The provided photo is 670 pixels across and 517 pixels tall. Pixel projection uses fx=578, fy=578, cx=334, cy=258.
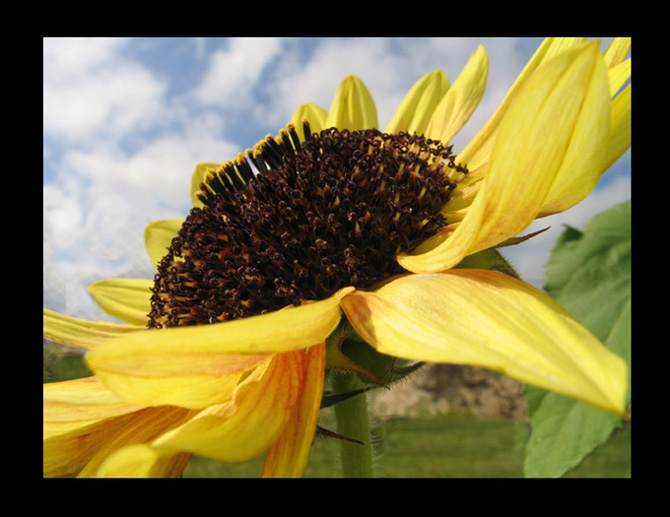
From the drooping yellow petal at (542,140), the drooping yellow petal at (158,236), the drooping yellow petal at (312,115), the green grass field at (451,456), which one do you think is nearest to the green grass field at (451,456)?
the green grass field at (451,456)

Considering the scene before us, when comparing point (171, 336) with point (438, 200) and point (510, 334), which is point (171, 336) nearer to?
point (510, 334)

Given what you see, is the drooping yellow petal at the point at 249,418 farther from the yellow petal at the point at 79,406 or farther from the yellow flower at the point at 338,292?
the yellow petal at the point at 79,406

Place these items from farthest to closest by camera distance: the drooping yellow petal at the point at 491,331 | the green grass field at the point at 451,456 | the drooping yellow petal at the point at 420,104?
the green grass field at the point at 451,456 < the drooping yellow petal at the point at 420,104 < the drooping yellow petal at the point at 491,331

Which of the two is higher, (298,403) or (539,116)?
(539,116)

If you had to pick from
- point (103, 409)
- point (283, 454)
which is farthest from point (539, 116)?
point (103, 409)

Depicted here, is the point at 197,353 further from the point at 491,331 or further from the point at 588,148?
the point at 588,148

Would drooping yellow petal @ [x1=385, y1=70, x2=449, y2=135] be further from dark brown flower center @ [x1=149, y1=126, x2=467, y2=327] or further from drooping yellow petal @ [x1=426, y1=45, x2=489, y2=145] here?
dark brown flower center @ [x1=149, y1=126, x2=467, y2=327]
